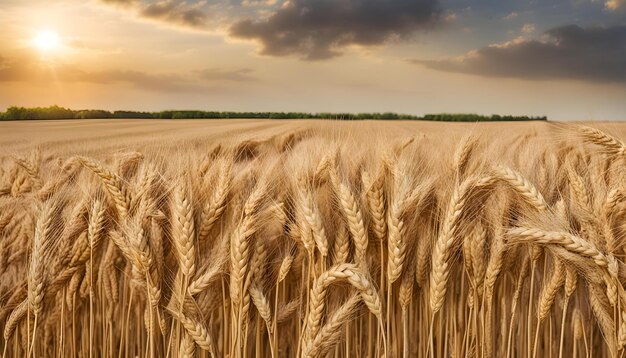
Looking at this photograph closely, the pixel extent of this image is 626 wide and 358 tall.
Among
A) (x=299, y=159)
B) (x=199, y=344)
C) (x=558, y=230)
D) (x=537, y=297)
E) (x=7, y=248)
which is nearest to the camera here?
(x=558, y=230)

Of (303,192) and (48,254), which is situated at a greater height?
(303,192)

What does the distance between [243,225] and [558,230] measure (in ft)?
3.64

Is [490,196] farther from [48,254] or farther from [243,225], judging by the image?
[48,254]

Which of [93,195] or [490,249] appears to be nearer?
[490,249]

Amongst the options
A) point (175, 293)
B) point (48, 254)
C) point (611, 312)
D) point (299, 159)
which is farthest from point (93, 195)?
point (611, 312)

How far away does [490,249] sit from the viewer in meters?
1.96

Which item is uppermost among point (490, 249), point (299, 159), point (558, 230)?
point (299, 159)

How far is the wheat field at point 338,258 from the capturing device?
1820mm

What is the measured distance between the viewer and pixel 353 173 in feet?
7.47

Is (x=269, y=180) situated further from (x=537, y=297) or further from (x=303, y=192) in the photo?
(x=537, y=297)

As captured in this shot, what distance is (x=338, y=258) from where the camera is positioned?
1876 millimetres

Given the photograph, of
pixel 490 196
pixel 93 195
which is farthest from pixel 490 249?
pixel 93 195

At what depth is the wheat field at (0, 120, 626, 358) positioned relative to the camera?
1.82 m

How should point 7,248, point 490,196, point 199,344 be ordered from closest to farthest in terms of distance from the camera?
point 199,344
point 490,196
point 7,248
